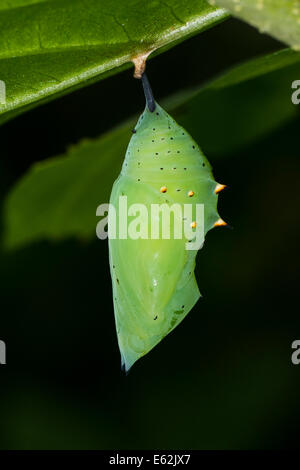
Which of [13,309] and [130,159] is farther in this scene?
[13,309]

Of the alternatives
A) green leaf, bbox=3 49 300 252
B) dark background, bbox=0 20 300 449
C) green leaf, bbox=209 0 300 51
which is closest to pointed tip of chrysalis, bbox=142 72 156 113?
green leaf, bbox=3 49 300 252

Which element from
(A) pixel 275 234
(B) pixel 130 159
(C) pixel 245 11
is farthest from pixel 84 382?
(C) pixel 245 11

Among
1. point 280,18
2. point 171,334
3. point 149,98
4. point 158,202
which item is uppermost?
point 149,98

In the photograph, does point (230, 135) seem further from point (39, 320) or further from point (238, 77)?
point (39, 320)

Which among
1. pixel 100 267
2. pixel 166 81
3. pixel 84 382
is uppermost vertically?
pixel 166 81

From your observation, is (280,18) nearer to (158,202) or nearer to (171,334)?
(158,202)

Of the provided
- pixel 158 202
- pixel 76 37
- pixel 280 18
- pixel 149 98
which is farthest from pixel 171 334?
pixel 280 18
